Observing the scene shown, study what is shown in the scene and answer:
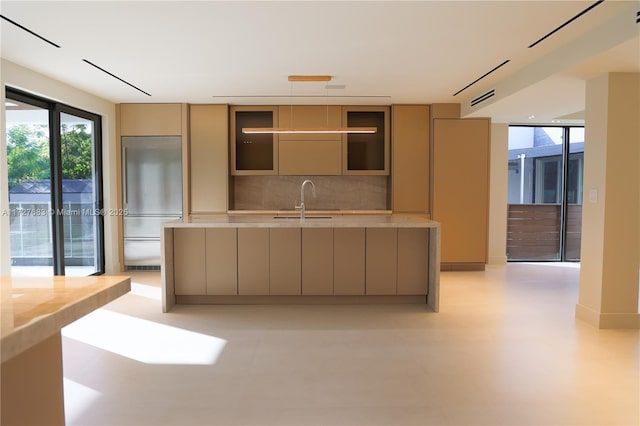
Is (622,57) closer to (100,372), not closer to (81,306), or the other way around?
(81,306)

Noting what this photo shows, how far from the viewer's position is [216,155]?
633cm

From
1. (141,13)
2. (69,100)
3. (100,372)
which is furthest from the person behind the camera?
(69,100)

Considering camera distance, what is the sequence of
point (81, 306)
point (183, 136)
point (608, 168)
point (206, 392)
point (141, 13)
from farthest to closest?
point (183, 136) < point (608, 168) < point (141, 13) < point (206, 392) < point (81, 306)

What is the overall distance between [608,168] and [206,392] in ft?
11.9

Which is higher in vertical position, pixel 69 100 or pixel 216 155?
pixel 69 100

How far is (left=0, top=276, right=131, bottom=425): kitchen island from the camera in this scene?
3.29 ft

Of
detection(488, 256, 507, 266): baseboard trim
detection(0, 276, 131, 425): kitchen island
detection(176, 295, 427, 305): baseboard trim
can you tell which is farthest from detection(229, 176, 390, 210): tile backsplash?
detection(0, 276, 131, 425): kitchen island

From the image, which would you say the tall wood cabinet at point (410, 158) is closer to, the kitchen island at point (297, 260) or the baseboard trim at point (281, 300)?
the kitchen island at point (297, 260)

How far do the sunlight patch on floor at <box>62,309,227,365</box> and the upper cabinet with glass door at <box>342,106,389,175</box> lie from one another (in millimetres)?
3671

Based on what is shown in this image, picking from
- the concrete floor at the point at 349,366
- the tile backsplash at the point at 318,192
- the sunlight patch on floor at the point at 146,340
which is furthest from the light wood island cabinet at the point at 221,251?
the tile backsplash at the point at 318,192

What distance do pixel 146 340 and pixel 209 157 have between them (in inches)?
136

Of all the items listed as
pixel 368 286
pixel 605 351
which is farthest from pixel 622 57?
pixel 368 286

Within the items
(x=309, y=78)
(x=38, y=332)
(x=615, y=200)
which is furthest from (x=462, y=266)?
(x=38, y=332)

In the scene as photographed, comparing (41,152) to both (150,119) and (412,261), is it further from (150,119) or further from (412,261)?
(412,261)
